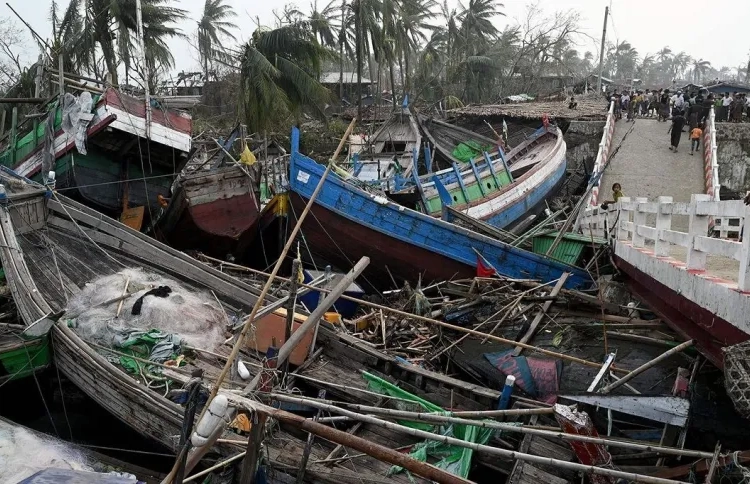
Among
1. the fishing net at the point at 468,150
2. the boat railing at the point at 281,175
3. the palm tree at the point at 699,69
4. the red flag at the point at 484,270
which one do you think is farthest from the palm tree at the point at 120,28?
the palm tree at the point at 699,69

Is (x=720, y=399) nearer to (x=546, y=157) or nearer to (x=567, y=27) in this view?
(x=546, y=157)

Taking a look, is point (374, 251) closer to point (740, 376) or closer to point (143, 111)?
point (143, 111)

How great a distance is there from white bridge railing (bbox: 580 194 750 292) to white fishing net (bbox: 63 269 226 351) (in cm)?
536

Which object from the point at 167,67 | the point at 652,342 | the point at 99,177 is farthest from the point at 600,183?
the point at 167,67

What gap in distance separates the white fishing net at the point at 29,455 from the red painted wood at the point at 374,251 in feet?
22.9

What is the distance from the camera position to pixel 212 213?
39.0 feet

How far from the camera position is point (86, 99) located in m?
11.6

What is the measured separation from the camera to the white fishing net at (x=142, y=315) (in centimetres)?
655

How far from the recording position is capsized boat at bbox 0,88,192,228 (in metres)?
11.6

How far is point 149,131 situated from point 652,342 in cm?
1050

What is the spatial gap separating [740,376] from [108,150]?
40.7 feet

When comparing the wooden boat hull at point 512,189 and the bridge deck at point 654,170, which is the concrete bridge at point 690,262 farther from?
the wooden boat hull at point 512,189

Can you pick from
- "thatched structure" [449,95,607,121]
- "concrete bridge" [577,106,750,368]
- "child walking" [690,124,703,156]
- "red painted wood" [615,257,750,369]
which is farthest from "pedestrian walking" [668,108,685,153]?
"red painted wood" [615,257,750,369]

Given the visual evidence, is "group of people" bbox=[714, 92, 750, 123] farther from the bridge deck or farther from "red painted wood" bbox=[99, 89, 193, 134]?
"red painted wood" bbox=[99, 89, 193, 134]
